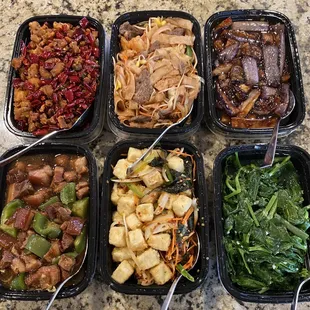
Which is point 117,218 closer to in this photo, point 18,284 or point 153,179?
point 153,179

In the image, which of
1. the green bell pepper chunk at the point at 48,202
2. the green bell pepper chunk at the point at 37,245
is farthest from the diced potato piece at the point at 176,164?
the green bell pepper chunk at the point at 37,245

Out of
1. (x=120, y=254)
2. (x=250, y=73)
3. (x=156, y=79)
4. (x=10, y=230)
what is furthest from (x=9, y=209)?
(x=250, y=73)

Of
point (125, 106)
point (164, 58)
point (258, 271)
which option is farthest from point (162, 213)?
point (164, 58)

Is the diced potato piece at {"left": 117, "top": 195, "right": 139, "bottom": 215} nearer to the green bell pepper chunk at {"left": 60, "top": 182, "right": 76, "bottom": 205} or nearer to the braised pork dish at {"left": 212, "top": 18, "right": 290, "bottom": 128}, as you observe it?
the green bell pepper chunk at {"left": 60, "top": 182, "right": 76, "bottom": 205}

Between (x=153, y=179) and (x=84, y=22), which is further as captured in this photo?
(x=84, y=22)

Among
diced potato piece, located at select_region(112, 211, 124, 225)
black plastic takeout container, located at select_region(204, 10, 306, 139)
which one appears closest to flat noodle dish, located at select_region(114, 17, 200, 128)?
black plastic takeout container, located at select_region(204, 10, 306, 139)

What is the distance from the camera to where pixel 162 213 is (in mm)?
2195

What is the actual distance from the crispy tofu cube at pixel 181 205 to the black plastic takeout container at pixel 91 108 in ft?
2.33

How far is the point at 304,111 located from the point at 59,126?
59.8 inches

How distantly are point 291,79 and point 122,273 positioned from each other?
168 centimetres

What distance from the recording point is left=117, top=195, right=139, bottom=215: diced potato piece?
2.20 m

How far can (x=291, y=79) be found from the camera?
2.73 m

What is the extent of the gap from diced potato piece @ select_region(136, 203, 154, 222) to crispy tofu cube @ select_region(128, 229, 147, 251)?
84 mm

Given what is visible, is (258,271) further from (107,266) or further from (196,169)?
(107,266)
